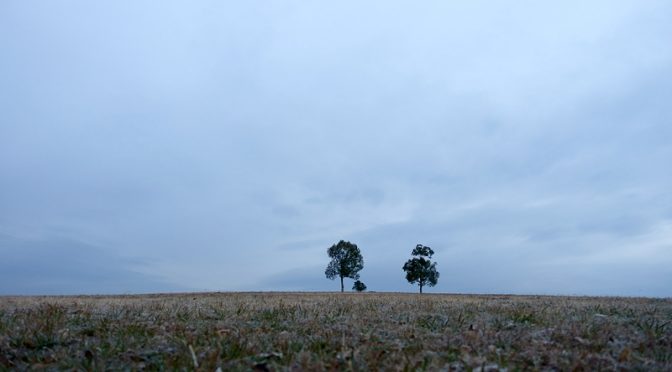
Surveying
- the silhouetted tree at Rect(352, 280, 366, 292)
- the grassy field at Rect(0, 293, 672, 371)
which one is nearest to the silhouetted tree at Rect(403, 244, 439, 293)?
the silhouetted tree at Rect(352, 280, 366, 292)

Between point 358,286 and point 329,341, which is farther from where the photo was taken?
point 358,286

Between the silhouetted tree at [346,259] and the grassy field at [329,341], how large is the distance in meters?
59.6

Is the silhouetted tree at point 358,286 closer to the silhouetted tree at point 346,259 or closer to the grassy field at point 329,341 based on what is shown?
the silhouetted tree at point 346,259

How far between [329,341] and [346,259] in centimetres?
6337

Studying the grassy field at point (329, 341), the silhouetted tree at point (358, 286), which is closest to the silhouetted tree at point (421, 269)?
the silhouetted tree at point (358, 286)

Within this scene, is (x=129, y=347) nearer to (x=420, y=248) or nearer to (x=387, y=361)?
(x=387, y=361)

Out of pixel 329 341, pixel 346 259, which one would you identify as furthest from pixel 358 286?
pixel 329 341

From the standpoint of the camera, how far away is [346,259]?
233 ft

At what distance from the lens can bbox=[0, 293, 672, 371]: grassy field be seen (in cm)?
680

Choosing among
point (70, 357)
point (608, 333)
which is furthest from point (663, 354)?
point (70, 357)

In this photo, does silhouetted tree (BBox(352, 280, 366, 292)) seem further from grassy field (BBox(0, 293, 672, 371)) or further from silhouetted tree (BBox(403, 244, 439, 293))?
grassy field (BBox(0, 293, 672, 371))

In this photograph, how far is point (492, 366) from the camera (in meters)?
6.59

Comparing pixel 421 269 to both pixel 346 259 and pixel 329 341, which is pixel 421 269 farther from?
pixel 329 341

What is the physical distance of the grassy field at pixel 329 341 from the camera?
6805 mm
